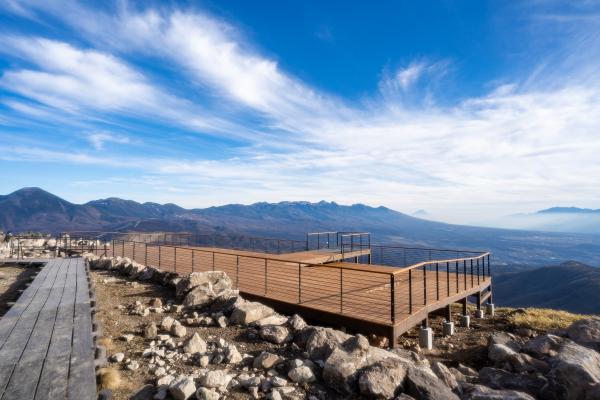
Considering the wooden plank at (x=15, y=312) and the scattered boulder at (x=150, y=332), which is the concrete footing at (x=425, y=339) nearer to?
the scattered boulder at (x=150, y=332)

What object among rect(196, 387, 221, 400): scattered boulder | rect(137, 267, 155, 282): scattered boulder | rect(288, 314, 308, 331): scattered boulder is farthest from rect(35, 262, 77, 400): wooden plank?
rect(137, 267, 155, 282): scattered boulder

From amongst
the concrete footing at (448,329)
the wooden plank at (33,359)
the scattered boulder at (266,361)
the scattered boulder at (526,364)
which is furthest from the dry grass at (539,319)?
the wooden plank at (33,359)

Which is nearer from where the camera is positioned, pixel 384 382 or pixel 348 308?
pixel 384 382

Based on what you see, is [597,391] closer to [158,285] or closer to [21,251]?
[158,285]

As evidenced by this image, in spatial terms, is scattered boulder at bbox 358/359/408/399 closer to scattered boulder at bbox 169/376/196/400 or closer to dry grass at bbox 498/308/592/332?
scattered boulder at bbox 169/376/196/400

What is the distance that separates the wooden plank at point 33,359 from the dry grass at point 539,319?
11613 mm

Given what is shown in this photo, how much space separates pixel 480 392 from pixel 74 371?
5012 mm

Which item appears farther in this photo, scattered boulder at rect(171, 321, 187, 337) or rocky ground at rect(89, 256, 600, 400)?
scattered boulder at rect(171, 321, 187, 337)

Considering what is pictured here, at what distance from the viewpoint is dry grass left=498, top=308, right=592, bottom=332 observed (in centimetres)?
1047

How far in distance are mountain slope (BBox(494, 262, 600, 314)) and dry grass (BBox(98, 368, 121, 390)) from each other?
130 meters

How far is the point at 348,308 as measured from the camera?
8.80 meters

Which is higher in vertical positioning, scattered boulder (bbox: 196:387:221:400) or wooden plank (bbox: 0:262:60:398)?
wooden plank (bbox: 0:262:60:398)

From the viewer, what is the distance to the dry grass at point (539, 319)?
34.4ft

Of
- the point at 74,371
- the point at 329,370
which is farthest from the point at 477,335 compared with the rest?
the point at 74,371
